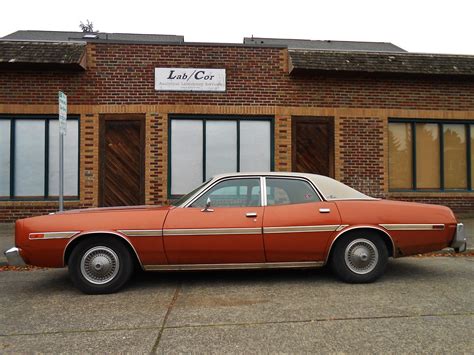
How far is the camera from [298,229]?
457 centimetres

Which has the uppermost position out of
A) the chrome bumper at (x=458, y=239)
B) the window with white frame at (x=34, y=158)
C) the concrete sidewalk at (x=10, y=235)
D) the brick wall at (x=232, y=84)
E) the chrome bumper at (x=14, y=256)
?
the brick wall at (x=232, y=84)

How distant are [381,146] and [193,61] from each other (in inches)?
205

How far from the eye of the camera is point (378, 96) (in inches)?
389

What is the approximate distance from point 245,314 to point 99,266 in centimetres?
183

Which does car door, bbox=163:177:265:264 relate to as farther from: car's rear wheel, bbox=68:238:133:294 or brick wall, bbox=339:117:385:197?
brick wall, bbox=339:117:385:197

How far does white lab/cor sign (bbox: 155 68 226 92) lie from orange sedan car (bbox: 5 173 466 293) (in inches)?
203

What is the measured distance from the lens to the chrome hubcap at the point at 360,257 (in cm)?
466

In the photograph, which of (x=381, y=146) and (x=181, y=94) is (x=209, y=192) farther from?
(x=381, y=146)

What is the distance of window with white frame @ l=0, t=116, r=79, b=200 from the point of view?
9.22 m

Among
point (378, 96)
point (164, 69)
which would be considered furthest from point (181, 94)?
point (378, 96)

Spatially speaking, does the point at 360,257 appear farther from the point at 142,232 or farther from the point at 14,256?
the point at 14,256

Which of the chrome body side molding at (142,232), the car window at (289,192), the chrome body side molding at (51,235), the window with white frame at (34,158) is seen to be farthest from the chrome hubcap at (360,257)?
the window with white frame at (34,158)

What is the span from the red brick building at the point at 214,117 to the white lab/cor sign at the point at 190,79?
25mm

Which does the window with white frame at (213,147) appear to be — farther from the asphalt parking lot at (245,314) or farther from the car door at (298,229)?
the car door at (298,229)
